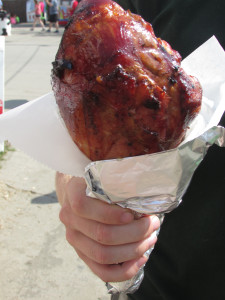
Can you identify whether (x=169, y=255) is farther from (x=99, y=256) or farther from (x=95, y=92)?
(x=95, y=92)

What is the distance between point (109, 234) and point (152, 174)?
27cm

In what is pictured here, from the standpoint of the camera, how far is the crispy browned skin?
2.47 feet

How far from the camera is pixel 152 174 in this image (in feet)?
2.54

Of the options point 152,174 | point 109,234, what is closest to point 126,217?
point 109,234

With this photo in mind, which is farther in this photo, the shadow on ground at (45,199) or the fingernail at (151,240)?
the shadow on ground at (45,199)

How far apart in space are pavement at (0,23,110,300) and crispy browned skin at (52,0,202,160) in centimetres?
207

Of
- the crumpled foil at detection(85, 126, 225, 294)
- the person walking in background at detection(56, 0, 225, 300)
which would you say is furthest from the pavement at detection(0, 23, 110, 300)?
the crumpled foil at detection(85, 126, 225, 294)

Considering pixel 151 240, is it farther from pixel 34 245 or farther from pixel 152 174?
pixel 34 245

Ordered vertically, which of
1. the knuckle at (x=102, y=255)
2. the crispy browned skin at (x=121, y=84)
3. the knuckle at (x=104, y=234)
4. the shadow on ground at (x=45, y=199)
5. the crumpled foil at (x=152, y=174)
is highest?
the crispy browned skin at (x=121, y=84)

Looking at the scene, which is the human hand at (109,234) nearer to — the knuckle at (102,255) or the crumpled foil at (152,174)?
the knuckle at (102,255)

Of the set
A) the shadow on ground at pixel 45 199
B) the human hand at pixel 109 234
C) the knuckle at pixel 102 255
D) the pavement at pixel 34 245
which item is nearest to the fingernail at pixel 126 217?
the human hand at pixel 109 234

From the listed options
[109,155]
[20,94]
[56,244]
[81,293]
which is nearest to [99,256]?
[109,155]

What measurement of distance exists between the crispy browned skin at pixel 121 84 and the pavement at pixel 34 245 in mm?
2073

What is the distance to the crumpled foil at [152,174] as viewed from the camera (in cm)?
76
